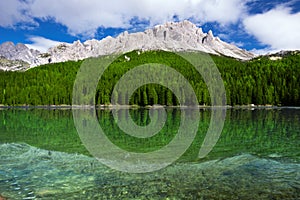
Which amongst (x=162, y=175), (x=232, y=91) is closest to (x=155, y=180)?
(x=162, y=175)

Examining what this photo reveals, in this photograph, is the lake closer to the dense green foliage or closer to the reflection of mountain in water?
the reflection of mountain in water

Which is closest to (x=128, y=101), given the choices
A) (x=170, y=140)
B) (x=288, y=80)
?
(x=288, y=80)

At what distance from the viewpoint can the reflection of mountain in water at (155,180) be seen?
15.1m

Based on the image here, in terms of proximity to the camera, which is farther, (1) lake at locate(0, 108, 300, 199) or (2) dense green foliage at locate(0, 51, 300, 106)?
(2) dense green foliage at locate(0, 51, 300, 106)

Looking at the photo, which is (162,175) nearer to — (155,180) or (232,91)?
(155,180)

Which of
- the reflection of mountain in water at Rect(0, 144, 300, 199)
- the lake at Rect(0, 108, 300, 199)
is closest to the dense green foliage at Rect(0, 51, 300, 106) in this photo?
the lake at Rect(0, 108, 300, 199)

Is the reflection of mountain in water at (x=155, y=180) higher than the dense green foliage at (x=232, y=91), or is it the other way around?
the dense green foliage at (x=232, y=91)

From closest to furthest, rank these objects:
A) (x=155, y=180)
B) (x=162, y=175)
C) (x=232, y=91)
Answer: (x=155, y=180) < (x=162, y=175) < (x=232, y=91)

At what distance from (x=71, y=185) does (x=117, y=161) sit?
7.15 m

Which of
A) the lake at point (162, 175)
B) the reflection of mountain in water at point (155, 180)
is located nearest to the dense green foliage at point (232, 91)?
the lake at point (162, 175)

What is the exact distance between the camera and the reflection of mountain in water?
1513cm

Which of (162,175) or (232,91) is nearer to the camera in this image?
(162,175)

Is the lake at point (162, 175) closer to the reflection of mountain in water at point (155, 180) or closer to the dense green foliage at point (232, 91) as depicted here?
the reflection of mountain in water at point (155, 180)

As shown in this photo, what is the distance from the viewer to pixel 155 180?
17766 mm
